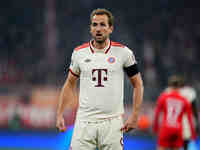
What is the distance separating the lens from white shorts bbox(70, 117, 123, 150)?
4492 mm

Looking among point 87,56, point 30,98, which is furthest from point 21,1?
point 87,56

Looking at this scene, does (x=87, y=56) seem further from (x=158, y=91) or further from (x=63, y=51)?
(x=63, y=51)

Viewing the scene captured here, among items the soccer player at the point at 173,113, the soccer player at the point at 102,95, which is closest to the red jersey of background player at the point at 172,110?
the soccer player at the point at 173,113

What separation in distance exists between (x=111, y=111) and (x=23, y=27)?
1415cm

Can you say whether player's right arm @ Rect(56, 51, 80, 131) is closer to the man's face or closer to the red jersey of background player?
the man's face

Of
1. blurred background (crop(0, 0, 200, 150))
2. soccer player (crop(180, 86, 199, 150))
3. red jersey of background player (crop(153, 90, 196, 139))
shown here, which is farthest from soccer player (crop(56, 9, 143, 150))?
blurred background (crop(0, 0, 200, 150))

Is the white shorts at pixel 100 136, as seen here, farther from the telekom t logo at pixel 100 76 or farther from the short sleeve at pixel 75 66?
the short sleeve at pixel 75 66

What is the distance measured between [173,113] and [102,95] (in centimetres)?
357

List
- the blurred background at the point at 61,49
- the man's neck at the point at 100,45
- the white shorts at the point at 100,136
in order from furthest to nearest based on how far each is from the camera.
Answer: the blurred background at the point at 61,49 → the man's neck at the point at 100,45 → the white shorts at the point at 100,136

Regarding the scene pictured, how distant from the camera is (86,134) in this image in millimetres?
4523

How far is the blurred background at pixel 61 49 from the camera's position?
14.7 m

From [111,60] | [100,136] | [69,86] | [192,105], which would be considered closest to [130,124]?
[100,136]

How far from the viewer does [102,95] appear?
4535mm

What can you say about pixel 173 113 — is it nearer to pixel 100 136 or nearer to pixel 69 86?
pixel 69 86
